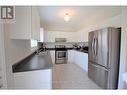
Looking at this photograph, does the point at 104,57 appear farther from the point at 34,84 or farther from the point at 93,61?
the point at 34,84

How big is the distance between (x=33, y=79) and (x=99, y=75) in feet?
6.53

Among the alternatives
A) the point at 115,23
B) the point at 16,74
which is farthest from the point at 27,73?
the point at 115,23

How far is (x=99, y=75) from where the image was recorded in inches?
127

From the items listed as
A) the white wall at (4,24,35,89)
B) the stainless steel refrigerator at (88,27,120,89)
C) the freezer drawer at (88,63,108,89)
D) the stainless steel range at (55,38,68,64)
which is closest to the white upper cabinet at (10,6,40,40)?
the white wall at (4,24,35,89)

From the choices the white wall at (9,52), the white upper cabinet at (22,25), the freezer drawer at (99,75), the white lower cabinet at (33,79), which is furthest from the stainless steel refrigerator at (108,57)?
the white wall at (9,52)

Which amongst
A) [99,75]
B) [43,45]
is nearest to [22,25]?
[99,75]

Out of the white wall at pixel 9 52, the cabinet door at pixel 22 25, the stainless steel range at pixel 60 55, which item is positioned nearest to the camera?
the white wall at pixel 9 52

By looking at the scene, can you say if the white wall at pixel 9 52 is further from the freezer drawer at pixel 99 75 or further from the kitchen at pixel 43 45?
the freezer drawer at pixel 99 75

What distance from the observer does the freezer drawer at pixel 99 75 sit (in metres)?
2.94

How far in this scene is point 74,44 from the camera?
301 inches

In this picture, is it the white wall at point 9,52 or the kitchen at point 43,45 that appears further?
the kitchen at point 43,45

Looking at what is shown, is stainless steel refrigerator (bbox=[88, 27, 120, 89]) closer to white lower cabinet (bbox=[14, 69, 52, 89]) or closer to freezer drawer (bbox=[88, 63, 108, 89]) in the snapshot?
freezer drawer (bbox=[88, 63, 108, 89])

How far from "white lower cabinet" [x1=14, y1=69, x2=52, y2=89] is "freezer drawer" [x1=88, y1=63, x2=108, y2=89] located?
1572 mm

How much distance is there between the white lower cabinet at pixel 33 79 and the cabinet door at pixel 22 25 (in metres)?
0.66
